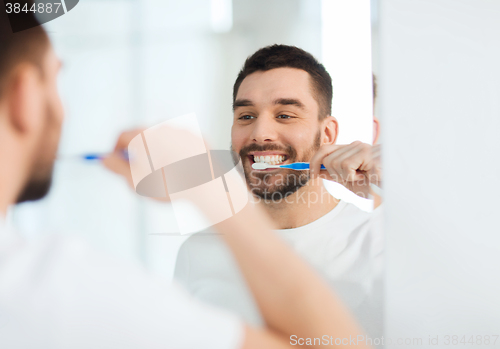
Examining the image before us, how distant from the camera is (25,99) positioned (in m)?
0.80

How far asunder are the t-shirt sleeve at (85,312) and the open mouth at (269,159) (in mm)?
319

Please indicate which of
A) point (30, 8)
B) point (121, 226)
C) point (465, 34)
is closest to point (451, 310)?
point (465, 34)

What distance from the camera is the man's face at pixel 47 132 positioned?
806 millimetres

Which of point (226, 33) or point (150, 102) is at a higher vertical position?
point (226, 33)

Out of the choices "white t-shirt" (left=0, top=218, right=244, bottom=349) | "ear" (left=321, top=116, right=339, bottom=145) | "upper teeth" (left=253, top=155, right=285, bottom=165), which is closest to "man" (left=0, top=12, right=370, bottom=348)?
"white t-shirt" (left=0, top=218, right=244, bottom=349)

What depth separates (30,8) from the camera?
0.83 metres

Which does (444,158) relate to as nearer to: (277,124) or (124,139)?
(277,124)

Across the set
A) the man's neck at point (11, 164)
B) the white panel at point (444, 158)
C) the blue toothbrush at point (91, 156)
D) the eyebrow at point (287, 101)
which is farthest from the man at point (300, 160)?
the man's neck at point (11, 164)

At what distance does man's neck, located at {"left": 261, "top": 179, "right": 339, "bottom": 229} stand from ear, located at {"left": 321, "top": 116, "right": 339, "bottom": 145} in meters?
0.09

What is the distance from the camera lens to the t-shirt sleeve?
670 millimetres

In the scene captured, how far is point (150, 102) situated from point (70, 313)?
0.43 meters

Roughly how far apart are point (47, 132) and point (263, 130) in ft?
1.45

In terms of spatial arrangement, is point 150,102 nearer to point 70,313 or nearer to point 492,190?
point 70,313

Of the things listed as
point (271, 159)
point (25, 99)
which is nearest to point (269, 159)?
point (271, 159)
